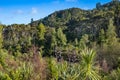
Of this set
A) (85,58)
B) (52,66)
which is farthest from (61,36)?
(85,58)

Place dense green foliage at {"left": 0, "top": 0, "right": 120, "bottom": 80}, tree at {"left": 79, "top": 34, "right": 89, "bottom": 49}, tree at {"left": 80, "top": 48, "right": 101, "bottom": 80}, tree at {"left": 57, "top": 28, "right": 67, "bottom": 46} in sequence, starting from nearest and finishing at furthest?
tree at {"left": 80, "top": 48, "right": 101, "bottom": 80} < dense green foliage at {"left": 0, "top": 0, "right": 120, "bottom": 80} < tree at {"left": 79, "top": 34, "right": 89, "bottom": 49} < tree at {"left": 57, "top": 28, "right": 67, "bottom": 46}

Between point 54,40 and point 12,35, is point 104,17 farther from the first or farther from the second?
point 12,35

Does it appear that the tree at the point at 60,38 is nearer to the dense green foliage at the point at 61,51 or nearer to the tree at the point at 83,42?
the dense green foliage at the point at 61,51

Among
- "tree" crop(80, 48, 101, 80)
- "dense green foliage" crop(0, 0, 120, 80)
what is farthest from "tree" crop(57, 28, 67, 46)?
"tree" crop(80, 48, 101, 80)

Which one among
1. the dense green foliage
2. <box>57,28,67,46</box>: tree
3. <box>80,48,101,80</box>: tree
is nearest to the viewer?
<box>80,48,101,80</box>: tree

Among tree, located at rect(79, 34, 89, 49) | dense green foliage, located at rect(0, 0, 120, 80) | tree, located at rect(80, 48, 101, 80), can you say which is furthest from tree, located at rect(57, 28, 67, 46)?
tree, located at rect(80, 48, 101, 80)

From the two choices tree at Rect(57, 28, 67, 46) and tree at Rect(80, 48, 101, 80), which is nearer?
tree at Rect(80, 48, 101, 80)

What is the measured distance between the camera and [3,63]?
147ft

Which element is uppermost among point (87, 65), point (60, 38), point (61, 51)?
point (60, 38)

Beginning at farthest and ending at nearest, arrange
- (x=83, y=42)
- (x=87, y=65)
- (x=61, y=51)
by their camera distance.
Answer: (x=83, y=42)
(x=61, y=51)
(x=87, y=65)

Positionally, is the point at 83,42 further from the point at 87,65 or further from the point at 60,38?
the point at 87,65

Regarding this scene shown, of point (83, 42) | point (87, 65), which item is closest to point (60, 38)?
point (83, 42)

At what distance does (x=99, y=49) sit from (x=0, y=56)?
15633mm

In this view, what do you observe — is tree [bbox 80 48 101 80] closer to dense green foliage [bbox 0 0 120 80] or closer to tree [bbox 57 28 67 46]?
dense green foliage [bbox 0 0 120 80]
